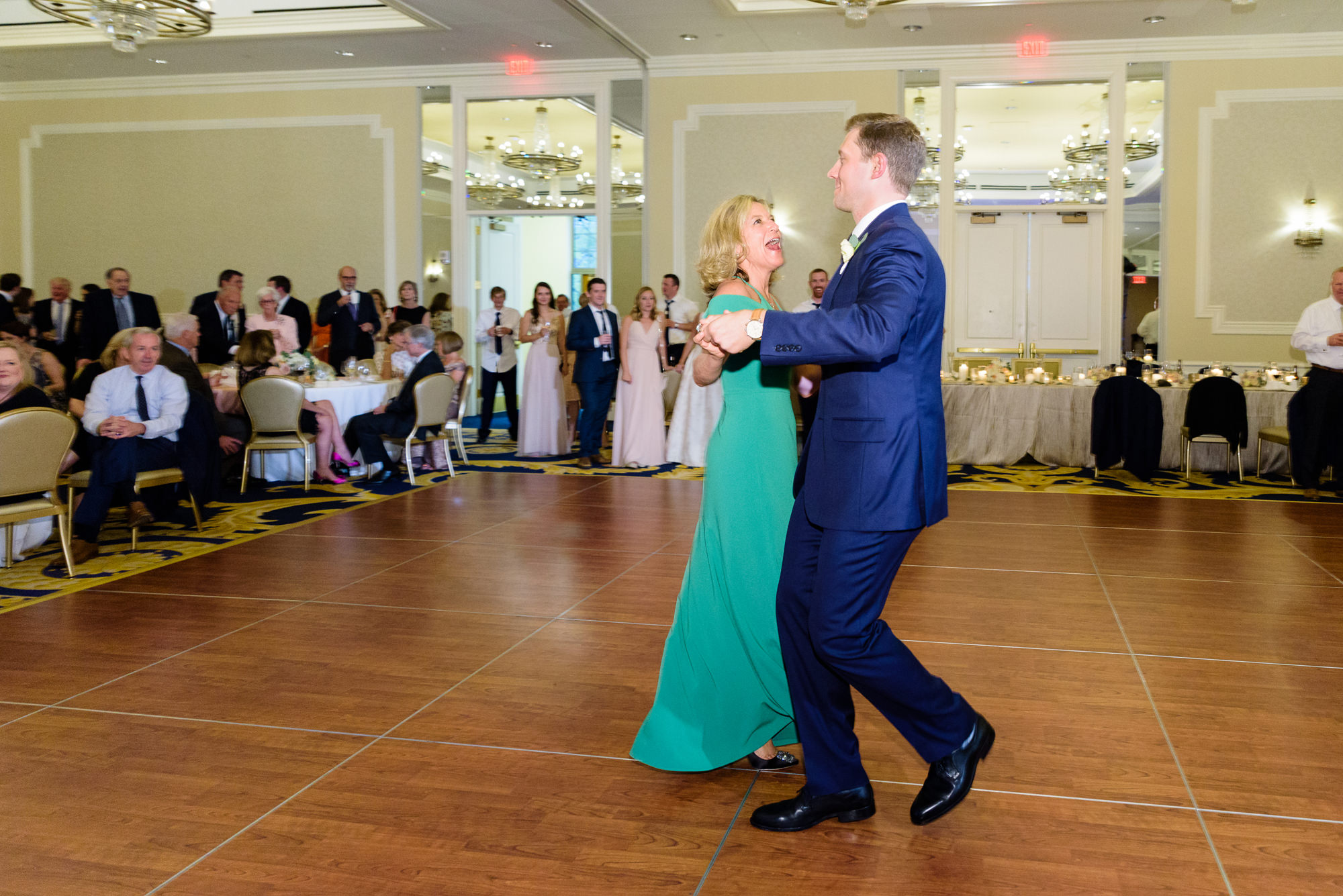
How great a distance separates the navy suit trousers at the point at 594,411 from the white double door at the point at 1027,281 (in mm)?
4381

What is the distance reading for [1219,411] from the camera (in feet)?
27.0

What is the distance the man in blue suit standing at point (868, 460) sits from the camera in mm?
1953

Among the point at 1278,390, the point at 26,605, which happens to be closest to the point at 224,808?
the point at 26,605

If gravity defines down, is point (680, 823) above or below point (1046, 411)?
below

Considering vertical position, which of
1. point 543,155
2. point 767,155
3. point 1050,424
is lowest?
point 1050,424

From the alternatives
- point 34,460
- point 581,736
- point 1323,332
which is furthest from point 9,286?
point 1323,332

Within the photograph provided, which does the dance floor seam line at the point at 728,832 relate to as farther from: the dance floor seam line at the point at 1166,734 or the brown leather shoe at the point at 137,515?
the brown leather shoe at the point at 137,515

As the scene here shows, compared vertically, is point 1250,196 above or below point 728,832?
above

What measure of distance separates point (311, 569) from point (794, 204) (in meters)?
7.92

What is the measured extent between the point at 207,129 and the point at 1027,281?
9897 millimetres

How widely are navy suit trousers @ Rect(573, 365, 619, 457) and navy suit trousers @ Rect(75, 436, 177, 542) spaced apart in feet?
13.2

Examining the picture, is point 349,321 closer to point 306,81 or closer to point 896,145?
A: point 306,81

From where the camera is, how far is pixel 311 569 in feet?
16.4

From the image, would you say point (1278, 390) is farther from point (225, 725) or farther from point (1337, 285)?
point (225, 725)
